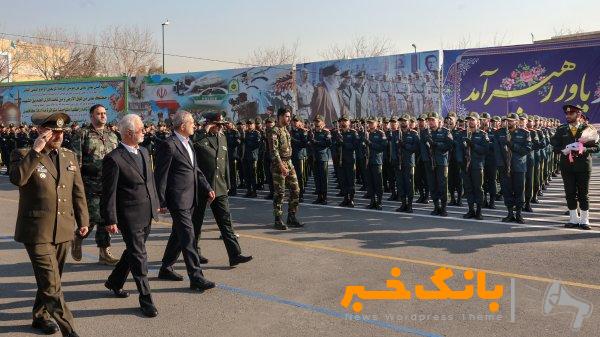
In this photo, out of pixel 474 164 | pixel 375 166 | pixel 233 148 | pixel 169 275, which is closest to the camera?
pixel 169 275

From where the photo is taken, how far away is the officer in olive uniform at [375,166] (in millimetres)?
11109

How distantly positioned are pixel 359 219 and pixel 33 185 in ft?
21.5

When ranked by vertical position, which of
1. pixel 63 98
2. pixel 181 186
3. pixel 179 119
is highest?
pixel 63 98

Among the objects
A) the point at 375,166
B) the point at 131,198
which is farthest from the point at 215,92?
the point at 131,198

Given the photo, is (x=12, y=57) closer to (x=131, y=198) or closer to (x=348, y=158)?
(x=348, y=158)

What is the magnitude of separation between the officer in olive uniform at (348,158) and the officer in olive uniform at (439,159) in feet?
6.25

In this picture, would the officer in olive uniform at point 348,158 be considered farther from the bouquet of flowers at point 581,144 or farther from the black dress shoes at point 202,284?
the black dress shoes at point 202,284

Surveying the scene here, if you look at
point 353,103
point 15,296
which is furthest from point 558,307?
point 353,103

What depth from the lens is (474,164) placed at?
32.7ft

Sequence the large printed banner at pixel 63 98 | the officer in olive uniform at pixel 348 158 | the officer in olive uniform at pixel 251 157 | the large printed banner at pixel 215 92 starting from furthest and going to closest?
1. the large printed banner at pixel 63 98
2. the large printed banner at pixel 215 92
3. the officer in olive uniform at pixel 251 157
4. the officer in olive uniform at pixel 348 158

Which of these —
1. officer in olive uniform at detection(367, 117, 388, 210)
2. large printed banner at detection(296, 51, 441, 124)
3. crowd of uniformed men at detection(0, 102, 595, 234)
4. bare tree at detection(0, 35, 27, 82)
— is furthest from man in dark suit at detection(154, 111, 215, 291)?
bare tree at detection(0, 35, 27, 82)

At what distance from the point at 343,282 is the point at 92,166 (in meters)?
3.53

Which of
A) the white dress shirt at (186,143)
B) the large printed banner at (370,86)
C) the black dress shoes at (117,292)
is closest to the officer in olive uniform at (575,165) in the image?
the white dress shirt at (186,143)

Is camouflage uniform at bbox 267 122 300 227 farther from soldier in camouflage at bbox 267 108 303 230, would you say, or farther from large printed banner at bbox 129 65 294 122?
large printed banner at bbox 129 65 294 122
